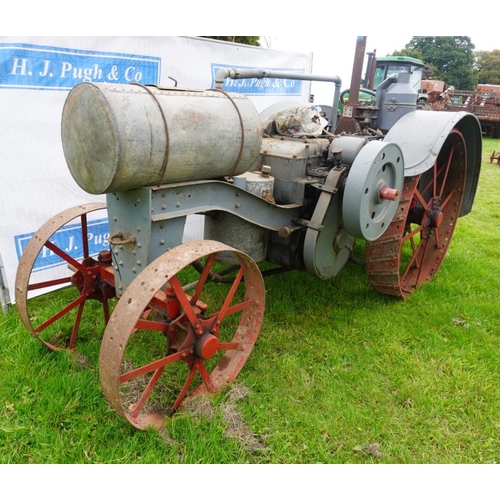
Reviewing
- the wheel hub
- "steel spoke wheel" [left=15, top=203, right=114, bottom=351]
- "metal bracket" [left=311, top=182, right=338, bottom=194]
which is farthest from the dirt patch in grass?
"metal bracket" [left=311, top=182, right=338, bottom=194]

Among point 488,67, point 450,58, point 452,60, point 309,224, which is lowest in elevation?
point 309,224

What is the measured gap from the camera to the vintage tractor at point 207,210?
2.03 meters

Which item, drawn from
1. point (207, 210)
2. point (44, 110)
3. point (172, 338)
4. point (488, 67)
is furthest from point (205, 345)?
point (488, 67)

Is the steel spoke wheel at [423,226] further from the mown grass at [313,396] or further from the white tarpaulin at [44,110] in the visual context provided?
the white tarpaulin at [44,110]

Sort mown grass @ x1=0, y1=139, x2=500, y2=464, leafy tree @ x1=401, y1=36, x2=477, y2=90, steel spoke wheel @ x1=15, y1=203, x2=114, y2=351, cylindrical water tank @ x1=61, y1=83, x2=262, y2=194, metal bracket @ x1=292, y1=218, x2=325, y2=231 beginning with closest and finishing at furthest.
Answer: cylindrical water tank @ x1=61, y1=83, x2=262, y2=194 → mown grass @ x1=0, y1=139, x2=500, y2=464 → steel spoke wheel @ x1=15, y1=203, x2=114, y2=351 → metal bracket @ x1=292, y1=218, x2=325, y2=231 → leafy tree @ x1=401, y1=36, x2=477, y2=90

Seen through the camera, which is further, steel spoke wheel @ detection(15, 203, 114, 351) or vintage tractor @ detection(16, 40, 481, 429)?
steel spoke wheel @ detection(15, 203, 114, 351)

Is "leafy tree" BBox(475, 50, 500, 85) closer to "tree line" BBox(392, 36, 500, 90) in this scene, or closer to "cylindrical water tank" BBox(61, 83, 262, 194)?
"tree line" BBox(392, 36, 500, 90)

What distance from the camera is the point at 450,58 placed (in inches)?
1222

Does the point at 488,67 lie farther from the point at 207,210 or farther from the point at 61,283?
the point at 61,283

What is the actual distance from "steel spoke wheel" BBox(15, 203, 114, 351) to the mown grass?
0.12 m

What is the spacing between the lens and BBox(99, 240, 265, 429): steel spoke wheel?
1971mm

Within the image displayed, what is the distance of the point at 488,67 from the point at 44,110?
36994 millimetres

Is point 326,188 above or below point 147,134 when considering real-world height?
below
